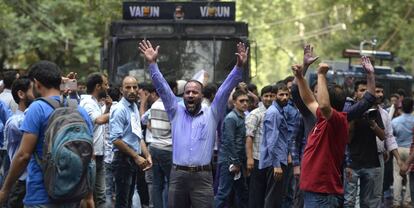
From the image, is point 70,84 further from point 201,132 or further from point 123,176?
point 123,176

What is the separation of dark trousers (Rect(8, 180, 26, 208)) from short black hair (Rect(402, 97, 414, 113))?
8.32 m

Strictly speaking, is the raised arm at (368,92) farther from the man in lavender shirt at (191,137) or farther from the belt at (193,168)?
the belt at (193,168)

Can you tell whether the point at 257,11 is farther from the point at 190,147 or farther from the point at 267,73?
the point at 190,147

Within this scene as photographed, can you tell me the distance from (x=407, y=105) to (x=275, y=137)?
436cm

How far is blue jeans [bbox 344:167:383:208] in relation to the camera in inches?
456

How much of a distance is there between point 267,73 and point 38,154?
227 ft

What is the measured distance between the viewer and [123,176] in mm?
11930

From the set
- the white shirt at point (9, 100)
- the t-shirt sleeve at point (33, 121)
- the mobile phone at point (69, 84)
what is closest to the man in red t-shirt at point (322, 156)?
the mobile phone at point (69, 84)

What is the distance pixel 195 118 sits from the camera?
32.8ft

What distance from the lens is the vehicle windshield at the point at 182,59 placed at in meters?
17.4

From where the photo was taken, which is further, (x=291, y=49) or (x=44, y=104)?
(x=291, y=49)

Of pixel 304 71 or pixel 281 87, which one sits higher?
pixel 304 71

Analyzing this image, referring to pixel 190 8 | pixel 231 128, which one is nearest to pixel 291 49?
pixel 190 8

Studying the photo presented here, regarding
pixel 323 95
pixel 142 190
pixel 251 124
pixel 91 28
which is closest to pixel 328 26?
pixel 91 28
